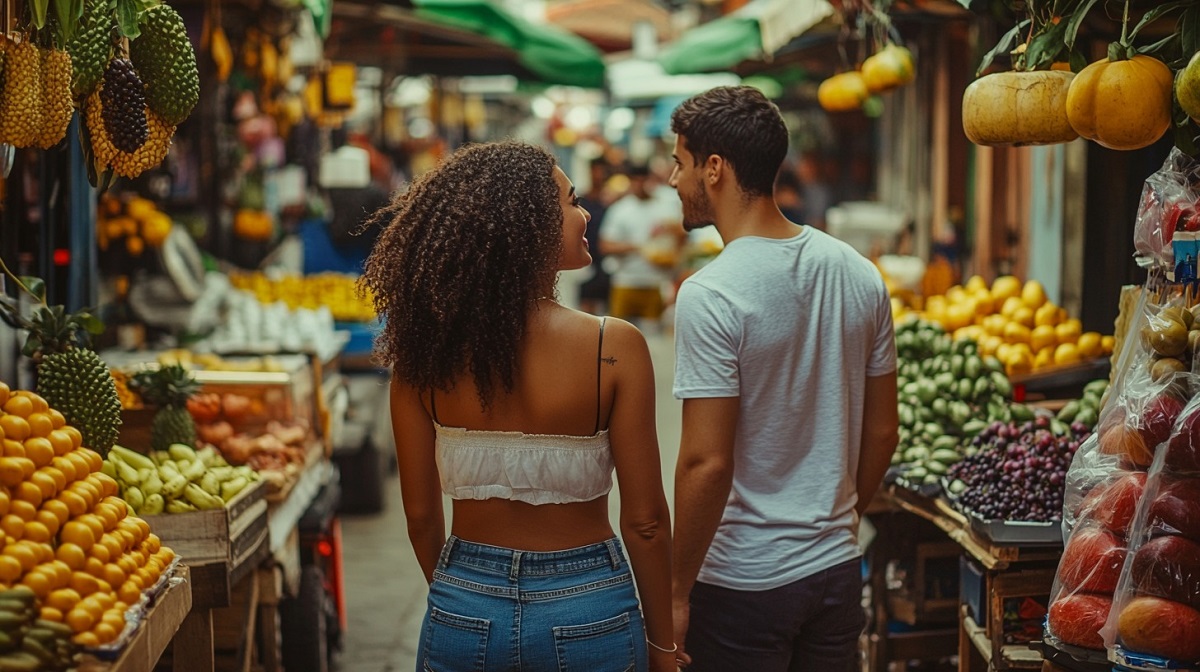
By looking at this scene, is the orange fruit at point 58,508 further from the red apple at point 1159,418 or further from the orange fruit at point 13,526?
the red apple at point 1159,418

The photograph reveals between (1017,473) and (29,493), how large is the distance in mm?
2847

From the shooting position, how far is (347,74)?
1081cm

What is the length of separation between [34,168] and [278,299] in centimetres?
366

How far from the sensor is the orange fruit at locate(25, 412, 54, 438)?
10.5 ft

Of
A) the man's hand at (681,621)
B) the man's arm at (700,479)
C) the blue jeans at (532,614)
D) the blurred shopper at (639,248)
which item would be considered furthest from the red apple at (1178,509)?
the blurred shopper at (639,248)

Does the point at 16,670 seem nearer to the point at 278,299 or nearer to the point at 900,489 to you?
the point at 900,489

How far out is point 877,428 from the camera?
355 cm

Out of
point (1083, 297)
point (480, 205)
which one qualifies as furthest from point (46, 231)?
point (1083, 297)

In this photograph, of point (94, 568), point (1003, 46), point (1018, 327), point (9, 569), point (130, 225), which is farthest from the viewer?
point (130, 225)

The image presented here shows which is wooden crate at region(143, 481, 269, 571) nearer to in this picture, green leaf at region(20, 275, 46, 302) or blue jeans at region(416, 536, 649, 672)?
green leaf at region(20, 275, 46, 302)

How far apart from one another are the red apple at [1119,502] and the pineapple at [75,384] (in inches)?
107

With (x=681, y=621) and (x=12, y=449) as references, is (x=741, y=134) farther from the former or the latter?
(x=12, y=449)

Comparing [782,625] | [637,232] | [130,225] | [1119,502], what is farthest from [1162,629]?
[637,232]

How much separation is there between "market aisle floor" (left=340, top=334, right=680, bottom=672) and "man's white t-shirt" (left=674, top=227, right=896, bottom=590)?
319 cm
